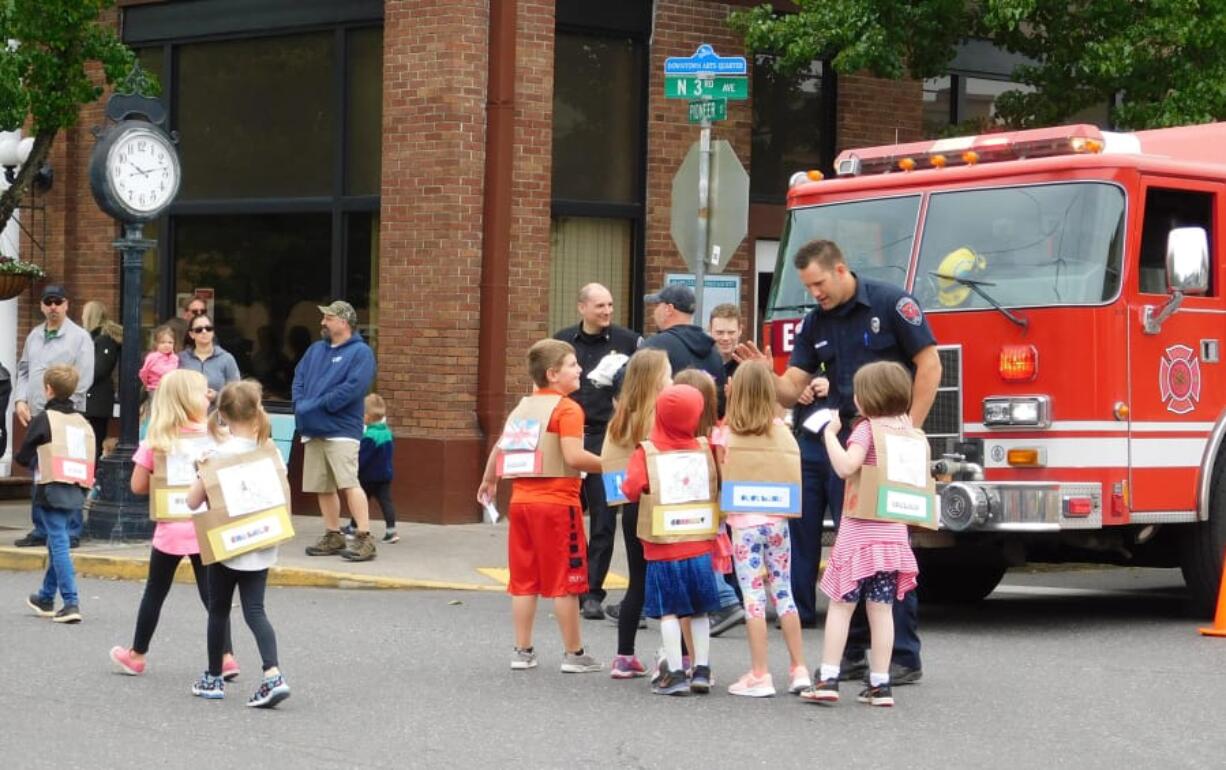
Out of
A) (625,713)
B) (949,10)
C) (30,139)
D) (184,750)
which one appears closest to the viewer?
(184,750)

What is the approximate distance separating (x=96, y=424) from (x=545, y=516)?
9125 millimetres

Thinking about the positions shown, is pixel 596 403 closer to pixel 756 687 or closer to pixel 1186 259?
pixel 756 687

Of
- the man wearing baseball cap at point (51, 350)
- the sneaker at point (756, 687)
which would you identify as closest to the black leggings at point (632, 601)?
the sneaker at point (756, 687)

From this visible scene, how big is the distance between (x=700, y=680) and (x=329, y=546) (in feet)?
19.1

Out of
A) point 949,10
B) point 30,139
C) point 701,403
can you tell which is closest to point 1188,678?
point 701,403

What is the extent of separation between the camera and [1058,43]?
1622cm

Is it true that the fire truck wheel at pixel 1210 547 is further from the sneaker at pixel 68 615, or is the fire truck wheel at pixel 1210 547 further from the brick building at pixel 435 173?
the brick building at pixel 435 173

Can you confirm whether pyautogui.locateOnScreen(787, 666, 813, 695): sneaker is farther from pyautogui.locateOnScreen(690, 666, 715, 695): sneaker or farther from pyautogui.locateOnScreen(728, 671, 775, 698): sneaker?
pyautogui.locateOnScreen(690, 666, 715, 695): sneaker

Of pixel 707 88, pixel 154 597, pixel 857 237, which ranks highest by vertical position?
pixel 707 88

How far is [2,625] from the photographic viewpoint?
37.0ft

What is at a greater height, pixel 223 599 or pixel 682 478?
pixel 682 478

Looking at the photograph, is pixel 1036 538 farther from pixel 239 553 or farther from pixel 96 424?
pixel 96 424

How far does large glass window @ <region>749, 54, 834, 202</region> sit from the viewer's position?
1814 cm

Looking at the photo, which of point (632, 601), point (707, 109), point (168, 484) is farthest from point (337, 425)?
point (632, 601)
